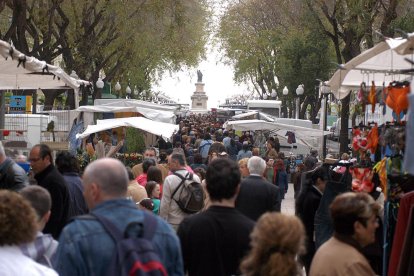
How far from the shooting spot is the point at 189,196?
429 inches

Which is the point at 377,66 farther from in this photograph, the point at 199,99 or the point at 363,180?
the point at 199,99

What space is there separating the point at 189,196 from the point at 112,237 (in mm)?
5685

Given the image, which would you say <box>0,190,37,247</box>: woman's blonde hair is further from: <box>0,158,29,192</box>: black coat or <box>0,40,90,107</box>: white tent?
<box>0,40,90,107</box>: white tent

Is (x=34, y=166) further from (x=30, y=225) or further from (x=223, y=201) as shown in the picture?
(x=30, y=225)

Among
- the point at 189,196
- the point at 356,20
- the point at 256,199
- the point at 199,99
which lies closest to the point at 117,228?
the point at 256,199

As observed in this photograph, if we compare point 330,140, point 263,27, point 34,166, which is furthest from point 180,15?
point 263,27

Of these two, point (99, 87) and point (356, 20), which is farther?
point (99, 87)

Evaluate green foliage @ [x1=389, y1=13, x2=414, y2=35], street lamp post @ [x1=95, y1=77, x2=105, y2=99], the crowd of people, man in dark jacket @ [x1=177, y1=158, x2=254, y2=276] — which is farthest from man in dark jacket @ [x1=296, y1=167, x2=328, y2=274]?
street lamp post @ [x1=95, y1=77, x2=105, y2=99]

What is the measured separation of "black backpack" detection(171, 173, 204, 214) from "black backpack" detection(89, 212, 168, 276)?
5560 millimetres

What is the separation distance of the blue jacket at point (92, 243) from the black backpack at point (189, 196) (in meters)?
5.46

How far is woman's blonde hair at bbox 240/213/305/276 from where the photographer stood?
5.07 m

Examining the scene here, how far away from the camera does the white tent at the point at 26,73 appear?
998cm

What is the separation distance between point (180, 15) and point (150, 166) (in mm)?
15413

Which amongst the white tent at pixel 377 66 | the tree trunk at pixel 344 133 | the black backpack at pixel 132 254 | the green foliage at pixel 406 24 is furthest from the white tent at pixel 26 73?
the green foliage at pixel 406 24
